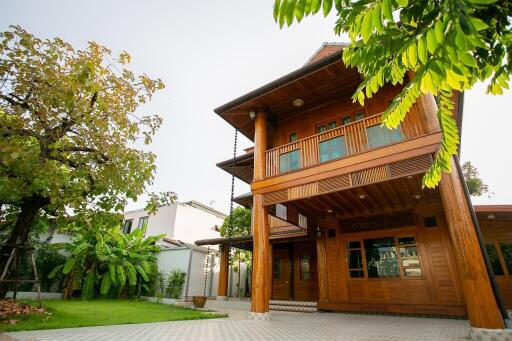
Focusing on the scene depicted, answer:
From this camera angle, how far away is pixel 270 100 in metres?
10.0

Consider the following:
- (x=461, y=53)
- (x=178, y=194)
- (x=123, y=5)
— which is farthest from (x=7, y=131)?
(x=461, y=53)

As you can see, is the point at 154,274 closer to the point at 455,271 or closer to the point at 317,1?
the point at 455,271

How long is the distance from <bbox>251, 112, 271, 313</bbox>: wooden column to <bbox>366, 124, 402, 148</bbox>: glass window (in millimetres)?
3487

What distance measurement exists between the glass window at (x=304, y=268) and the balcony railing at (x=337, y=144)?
655 cm

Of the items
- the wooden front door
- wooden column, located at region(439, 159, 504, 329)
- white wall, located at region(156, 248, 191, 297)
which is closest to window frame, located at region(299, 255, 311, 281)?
the wooden front door

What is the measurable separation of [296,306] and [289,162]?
6501mm

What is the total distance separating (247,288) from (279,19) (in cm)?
2056

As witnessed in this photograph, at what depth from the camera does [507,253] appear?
9289 mm

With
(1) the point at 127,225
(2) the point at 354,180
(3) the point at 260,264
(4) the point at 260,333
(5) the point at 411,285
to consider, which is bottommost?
(4) the point at 260,333

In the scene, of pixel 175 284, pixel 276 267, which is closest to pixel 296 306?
pixel 276 267

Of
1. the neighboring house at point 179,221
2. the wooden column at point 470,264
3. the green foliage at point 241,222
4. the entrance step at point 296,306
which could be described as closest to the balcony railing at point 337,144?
the wooden column at point 470,264

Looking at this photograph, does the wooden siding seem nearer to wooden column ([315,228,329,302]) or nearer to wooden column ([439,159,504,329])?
wooden column ([315,228,329,302])

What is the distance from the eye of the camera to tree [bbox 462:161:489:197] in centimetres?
2339

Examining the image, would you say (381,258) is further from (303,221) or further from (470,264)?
(470,264)
